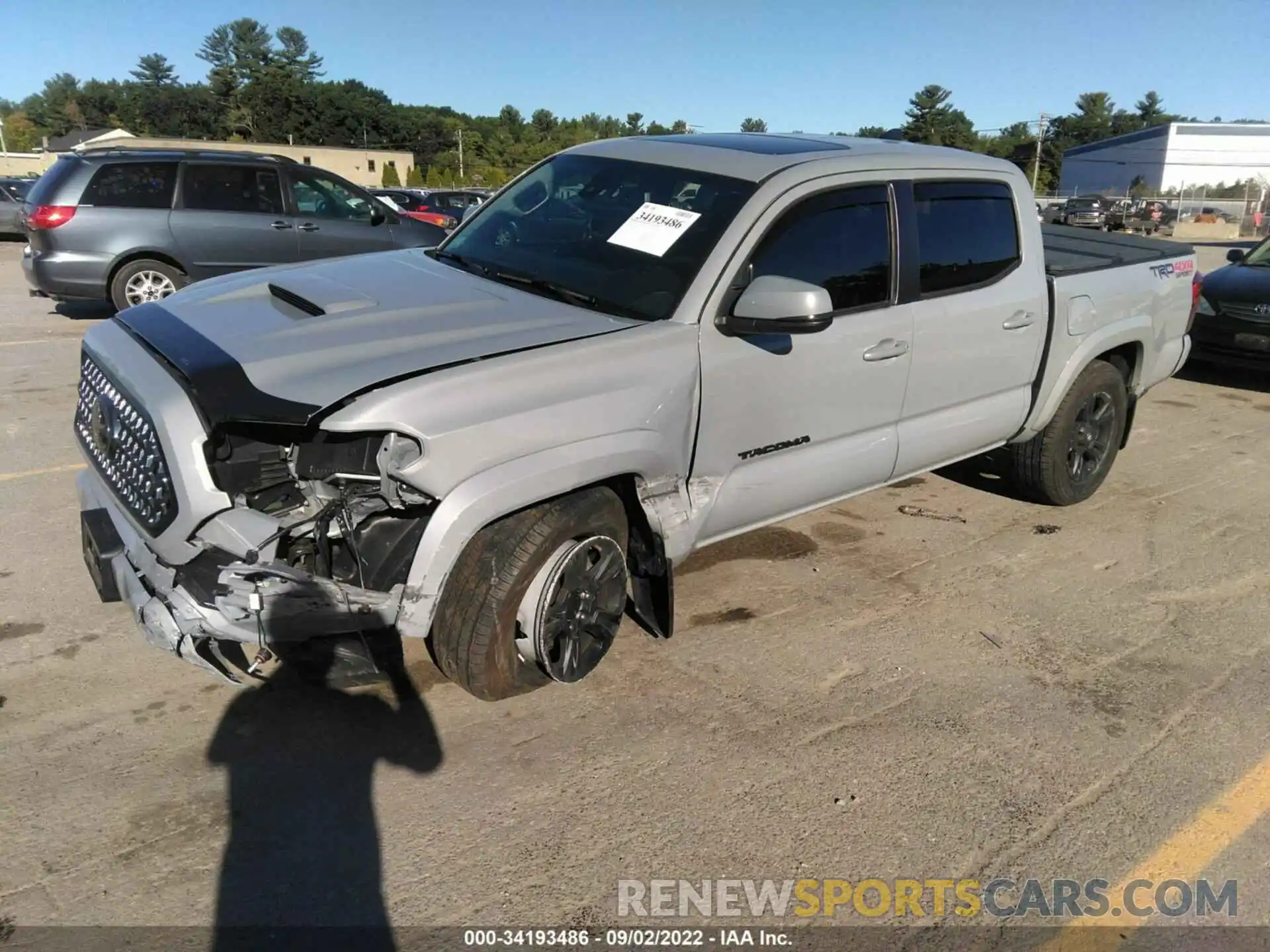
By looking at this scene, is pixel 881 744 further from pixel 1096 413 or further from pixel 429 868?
pixel 1096 413

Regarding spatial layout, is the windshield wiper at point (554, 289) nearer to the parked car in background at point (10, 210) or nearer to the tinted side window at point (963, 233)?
the tinted side window at point (963, 233)

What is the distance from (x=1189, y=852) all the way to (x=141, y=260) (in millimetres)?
10147

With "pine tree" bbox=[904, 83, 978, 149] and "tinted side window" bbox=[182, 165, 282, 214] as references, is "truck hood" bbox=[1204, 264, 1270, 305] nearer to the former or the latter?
"tinted side window" bbox=[182, 165, 282, 214]

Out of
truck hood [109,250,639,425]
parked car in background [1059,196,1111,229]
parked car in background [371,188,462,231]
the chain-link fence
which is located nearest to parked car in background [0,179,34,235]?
parked car in background [371,188,462,231]

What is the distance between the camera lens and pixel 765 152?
12.9 ft

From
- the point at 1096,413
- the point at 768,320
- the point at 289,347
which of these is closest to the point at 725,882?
the point at 768,320

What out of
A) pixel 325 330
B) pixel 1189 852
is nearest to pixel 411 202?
pixel 325 330

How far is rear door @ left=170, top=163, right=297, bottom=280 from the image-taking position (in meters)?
9.62

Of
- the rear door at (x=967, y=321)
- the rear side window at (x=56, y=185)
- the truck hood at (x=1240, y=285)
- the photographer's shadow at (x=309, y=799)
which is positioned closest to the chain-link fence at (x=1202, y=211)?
the truck hood at (x=1240, y=285)

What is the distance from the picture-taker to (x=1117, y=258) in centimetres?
549

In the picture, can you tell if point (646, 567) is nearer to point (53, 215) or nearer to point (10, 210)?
point (53, 215)

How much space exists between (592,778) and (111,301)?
8879mm

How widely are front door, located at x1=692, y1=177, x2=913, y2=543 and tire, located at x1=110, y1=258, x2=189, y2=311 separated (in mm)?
8002

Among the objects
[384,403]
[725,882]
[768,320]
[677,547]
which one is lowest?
Result: [725,882]
